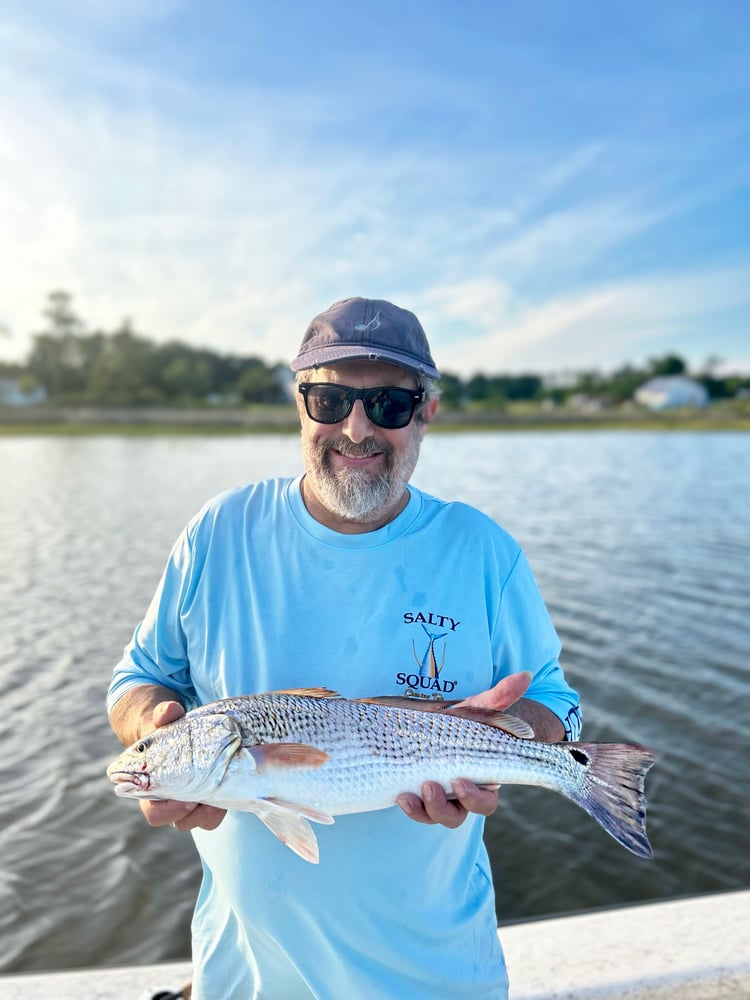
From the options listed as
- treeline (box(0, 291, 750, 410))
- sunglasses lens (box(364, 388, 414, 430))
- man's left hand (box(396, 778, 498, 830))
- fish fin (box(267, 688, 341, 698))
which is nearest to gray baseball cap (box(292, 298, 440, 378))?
sunglasses lens (box(364, 388, 414, 430))

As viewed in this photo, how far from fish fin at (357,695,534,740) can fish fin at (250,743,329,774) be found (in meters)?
0.25

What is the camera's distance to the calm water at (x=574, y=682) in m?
6.63

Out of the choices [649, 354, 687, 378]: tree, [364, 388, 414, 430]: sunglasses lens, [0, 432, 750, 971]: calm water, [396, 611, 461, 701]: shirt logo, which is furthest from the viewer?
[649, 354, 687, 378]: tree

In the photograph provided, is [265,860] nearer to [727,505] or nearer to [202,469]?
[727,505]

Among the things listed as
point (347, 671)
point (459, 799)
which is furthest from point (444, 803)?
point (347, 671)

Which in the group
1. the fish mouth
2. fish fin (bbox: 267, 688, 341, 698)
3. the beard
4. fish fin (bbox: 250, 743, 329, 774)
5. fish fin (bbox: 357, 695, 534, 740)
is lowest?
the fish mouth

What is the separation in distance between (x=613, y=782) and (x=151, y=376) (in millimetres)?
131192

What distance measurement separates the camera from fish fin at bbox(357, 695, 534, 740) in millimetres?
2824

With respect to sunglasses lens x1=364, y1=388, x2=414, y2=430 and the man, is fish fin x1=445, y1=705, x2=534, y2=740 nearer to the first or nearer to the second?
the man

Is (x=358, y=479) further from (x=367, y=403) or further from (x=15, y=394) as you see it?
(x=15, y=394)

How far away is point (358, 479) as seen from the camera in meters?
3.12

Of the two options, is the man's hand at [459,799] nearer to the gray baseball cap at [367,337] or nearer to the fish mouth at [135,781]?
the fish mouth at [135,781]

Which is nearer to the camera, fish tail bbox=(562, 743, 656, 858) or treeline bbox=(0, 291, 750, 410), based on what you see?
fish tail bbox=(562, 743, 656, 858)

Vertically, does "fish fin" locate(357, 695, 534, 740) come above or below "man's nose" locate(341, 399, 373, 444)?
below
